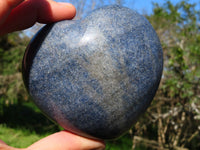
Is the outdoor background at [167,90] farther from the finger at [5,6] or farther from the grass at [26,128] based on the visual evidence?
the finger at [5,6]

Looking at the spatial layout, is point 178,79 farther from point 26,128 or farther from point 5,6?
point 26,128

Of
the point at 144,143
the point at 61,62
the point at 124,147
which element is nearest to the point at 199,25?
the point at 144,143

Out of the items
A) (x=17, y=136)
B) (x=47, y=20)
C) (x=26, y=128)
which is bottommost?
(x=26, y=128)

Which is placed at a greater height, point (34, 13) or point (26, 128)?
point (34, 13)

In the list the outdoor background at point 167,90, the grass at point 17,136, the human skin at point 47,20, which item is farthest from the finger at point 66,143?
the grass at point 17,136

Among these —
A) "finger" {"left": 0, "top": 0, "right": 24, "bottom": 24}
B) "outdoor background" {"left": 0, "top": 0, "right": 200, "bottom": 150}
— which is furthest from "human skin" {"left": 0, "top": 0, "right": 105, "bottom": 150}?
"outdoor background" {"left": 0, "top": 0, "right": 200, "bottom": 150}

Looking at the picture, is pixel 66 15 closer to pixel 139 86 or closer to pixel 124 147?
pixel 139 86

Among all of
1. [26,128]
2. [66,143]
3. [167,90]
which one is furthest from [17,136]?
[66,143]

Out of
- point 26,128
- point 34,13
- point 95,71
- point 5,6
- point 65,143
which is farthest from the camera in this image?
point 26,128
